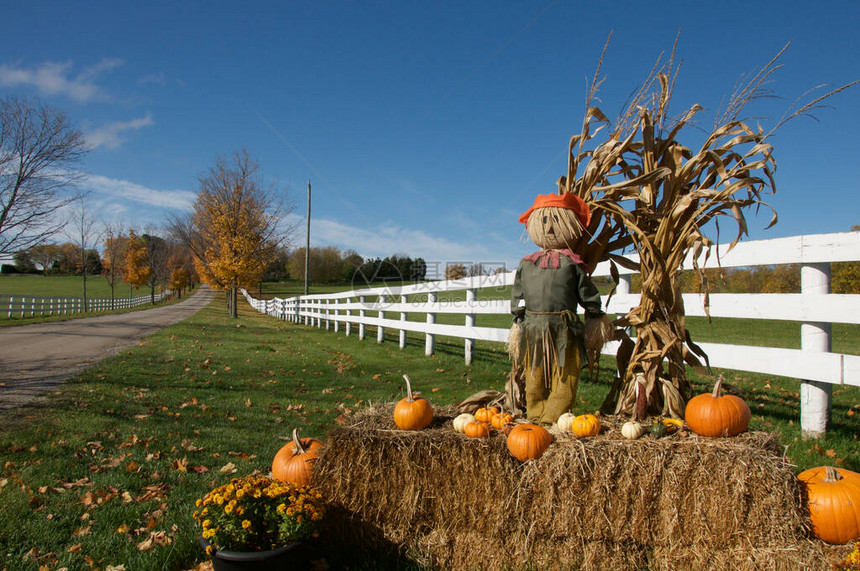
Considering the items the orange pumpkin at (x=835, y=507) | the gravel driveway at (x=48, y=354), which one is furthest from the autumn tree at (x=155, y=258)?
the orange pumpkin at (x=835, y=507)

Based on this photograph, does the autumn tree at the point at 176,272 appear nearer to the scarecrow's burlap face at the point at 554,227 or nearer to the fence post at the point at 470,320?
the fence post at the point at 470,320

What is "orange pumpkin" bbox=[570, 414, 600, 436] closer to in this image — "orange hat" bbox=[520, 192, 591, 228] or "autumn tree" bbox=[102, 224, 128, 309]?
"orange hat" bbox=[520, 192, 591, 228]

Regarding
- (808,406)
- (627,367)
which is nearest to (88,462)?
(627,367)

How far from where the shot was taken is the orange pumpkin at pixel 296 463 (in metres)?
2.67

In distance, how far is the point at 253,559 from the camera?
6.75 ft

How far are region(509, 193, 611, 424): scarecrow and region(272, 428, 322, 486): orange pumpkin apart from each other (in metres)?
1.42

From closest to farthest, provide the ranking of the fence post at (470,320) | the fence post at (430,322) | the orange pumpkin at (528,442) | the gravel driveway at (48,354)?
1. the orange pumpkin at (528,442)
2. the gravel driveway at (48,354)
3. the fence post at (470,320)
4. the fence post at (430,322)

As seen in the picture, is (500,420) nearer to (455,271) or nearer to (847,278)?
(455,271)

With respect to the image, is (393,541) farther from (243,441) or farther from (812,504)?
(243,441)

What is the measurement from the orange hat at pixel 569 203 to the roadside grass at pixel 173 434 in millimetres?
1904

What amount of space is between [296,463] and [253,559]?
675 mm

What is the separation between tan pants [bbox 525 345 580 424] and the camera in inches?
117

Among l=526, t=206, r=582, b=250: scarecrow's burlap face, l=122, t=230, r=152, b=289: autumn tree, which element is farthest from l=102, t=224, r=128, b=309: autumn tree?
l=526, t=206, r=582, b=250: scarecrow's burlap face

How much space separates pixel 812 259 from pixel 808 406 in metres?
1.18
